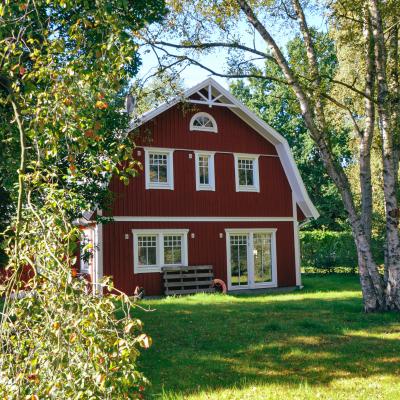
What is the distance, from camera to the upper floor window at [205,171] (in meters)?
20.8

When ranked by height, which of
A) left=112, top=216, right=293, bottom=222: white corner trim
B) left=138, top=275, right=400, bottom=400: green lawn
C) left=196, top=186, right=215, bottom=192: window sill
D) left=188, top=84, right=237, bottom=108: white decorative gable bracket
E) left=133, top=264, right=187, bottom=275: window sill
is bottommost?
left=138, top=275, right=400, bottom=400: green lawn

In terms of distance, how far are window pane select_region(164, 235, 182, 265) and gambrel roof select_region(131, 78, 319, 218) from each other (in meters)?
4.53

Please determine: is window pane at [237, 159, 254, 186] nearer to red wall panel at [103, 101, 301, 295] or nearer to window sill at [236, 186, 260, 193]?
window sill at [236, 186, 260, 193]

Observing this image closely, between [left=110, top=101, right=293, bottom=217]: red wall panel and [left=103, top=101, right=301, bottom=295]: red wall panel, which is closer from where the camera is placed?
[left=103, top=101, right=301, bottom=295]: red wall panel

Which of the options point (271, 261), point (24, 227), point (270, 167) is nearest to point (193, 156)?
point (270, 167)

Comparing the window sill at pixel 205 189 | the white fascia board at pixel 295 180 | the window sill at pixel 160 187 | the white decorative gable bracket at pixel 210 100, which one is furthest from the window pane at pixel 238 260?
the white decorative gable bracket at pixel 210 100

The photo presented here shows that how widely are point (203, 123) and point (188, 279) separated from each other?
6.10m

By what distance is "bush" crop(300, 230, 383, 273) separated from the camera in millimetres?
27109

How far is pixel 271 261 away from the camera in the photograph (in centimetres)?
2203

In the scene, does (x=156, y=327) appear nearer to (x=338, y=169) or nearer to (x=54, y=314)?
(x=338, y=169)

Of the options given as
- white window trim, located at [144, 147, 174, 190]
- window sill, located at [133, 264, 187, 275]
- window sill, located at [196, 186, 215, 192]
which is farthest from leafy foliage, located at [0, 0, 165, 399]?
window sill, located at [196, 186, 215, 192]

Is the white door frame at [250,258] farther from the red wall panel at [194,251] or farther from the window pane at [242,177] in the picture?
the window pane at [242,177]

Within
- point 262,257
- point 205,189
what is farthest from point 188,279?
point 262,257

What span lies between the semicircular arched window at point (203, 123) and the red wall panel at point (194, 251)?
370cm
